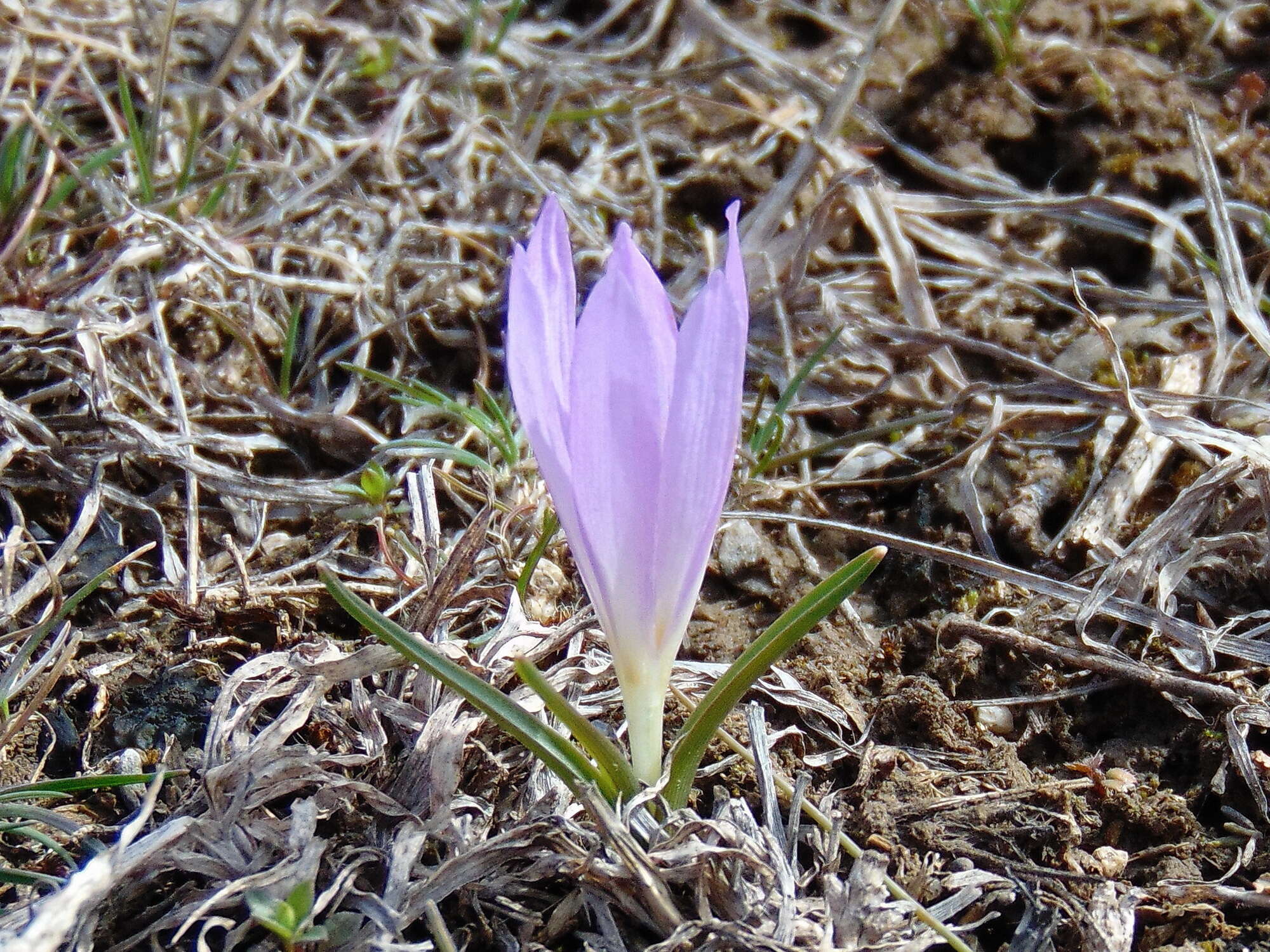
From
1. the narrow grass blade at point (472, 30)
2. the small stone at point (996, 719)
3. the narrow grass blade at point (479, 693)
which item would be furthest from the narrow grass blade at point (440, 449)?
the narrow grass blade at point (472, 30)

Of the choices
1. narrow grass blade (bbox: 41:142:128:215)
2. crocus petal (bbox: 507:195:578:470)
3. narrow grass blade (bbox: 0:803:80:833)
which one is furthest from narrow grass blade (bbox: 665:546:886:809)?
narrow grass blade (bbox: 41:142:128:215)

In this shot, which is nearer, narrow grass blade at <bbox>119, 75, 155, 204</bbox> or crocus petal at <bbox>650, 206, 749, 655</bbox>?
crocus petal at <bbox>650, 206, 749, 655</bbox>

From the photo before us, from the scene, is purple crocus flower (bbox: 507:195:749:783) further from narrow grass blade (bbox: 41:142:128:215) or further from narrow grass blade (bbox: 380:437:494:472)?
narrow grass blade (bbox: 41:142:128:215)

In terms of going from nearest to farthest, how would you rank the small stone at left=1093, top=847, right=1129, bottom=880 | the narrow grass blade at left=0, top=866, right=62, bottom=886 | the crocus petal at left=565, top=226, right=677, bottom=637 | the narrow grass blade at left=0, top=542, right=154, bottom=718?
the crocus petal at left=565, top=226, right=677, bottom=637
the narrow grass blade at left=0, top=866, right=62, bottom=886
the small stone at left=1093, top=847, right=1129, bottom=880
the narrow grass blade at left=0, top=542, right=154, bottom=718

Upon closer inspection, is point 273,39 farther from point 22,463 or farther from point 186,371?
point 22,463

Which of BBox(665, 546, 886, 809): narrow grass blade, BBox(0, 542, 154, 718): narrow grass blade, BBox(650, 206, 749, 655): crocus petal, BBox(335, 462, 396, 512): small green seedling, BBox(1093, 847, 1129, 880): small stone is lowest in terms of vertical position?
BBox(0, 542, 154, 718): narrow grass blade

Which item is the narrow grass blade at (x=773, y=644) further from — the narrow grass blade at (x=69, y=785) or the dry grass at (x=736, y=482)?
the narrow grass blade at (x=69, y=785)

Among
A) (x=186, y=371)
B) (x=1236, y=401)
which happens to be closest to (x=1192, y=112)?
(x=1236, y=401)
